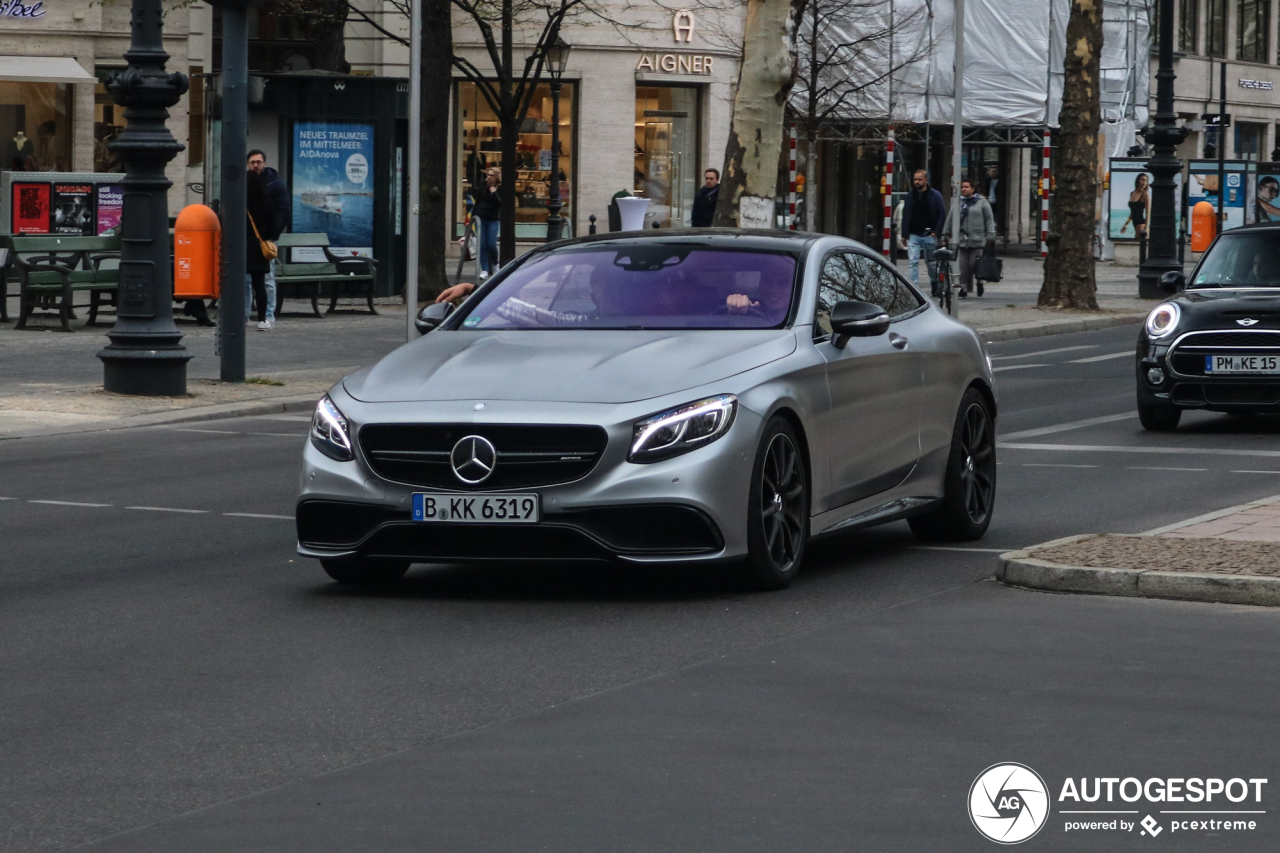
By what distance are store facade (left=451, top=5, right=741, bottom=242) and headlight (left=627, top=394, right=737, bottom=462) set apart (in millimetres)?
39804

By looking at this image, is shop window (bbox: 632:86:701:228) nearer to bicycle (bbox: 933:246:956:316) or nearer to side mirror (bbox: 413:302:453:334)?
bicycle (bbox: 933:246:956:316)

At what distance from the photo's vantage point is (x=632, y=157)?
49.2 meters

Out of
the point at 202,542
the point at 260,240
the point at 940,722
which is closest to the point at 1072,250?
the point at 260,240

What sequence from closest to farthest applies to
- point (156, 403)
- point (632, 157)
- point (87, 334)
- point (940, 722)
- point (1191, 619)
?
point (940, 722)
point (1191, 619)
point (156, 403)
point (87, 334)
point (632, 157)

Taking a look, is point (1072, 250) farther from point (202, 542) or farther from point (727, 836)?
point (727, 836)

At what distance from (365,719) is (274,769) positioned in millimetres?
646

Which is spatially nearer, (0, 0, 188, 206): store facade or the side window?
the side window

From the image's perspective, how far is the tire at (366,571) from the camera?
29.3 ft

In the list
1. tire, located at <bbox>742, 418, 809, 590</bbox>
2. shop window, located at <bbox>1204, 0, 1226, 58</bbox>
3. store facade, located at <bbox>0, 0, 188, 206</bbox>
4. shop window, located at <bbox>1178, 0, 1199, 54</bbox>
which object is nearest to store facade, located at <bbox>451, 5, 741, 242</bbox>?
store facade, located at <bbox>0, 0, 188, 206</bbox>

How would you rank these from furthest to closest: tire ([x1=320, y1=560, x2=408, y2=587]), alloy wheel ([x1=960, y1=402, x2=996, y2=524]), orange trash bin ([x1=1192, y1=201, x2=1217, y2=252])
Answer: orange trash bin ([x1=1192, y1=201, x2=1217, y2=252]) → alloy wheel ([x1=960, y1=402, x2=996, y2=524]) → tire ([x1=320, y1=560, x2=408, y2=587])

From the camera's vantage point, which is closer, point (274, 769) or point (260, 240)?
point (274, 769)

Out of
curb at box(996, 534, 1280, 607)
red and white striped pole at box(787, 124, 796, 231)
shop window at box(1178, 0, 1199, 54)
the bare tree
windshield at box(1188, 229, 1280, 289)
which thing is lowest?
curb at box(996, 534, 1280, 607)

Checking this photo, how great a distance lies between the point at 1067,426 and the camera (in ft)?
55.0

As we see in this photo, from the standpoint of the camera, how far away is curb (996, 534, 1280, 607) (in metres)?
8.46
